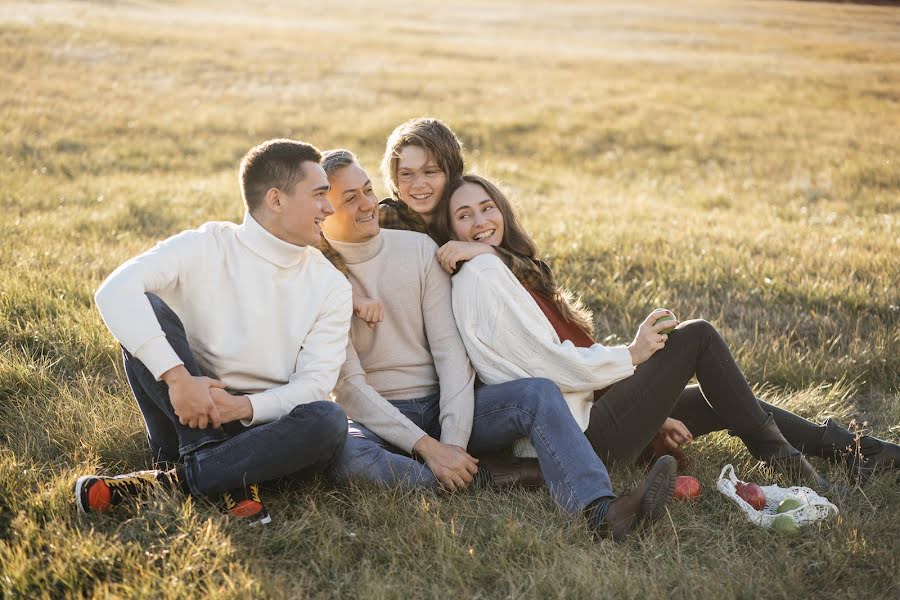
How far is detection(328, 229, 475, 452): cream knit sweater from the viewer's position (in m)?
4.32

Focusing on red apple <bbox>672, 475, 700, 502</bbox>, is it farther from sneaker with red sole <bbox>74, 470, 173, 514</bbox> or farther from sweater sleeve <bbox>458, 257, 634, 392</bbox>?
sneaker with red sole <bbox>74, 470, 173, 514</bbox>

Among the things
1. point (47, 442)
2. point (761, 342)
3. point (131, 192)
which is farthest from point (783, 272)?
point (131, 192)

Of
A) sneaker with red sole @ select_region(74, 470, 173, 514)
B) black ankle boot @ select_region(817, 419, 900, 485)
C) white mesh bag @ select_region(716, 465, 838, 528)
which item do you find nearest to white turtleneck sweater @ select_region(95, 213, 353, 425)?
sneaker with red sole @ select_region(74, 470, 173, 514)

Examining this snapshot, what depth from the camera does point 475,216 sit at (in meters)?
4.65

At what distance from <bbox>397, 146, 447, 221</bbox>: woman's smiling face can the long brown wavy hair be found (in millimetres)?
57

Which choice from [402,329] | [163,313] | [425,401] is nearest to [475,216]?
[402,329]

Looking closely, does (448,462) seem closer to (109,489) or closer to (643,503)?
(643,503)

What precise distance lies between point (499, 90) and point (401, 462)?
17.6m

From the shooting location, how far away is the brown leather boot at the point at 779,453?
4355mm

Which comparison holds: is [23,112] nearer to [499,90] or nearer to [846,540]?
[499,90]

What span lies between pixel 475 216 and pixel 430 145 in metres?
0.53

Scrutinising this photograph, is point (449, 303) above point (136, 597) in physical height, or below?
above

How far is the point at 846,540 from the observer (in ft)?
12.1

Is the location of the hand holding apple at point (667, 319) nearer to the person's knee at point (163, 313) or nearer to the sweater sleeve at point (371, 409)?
the sweater sleeve at point (371, 409)
